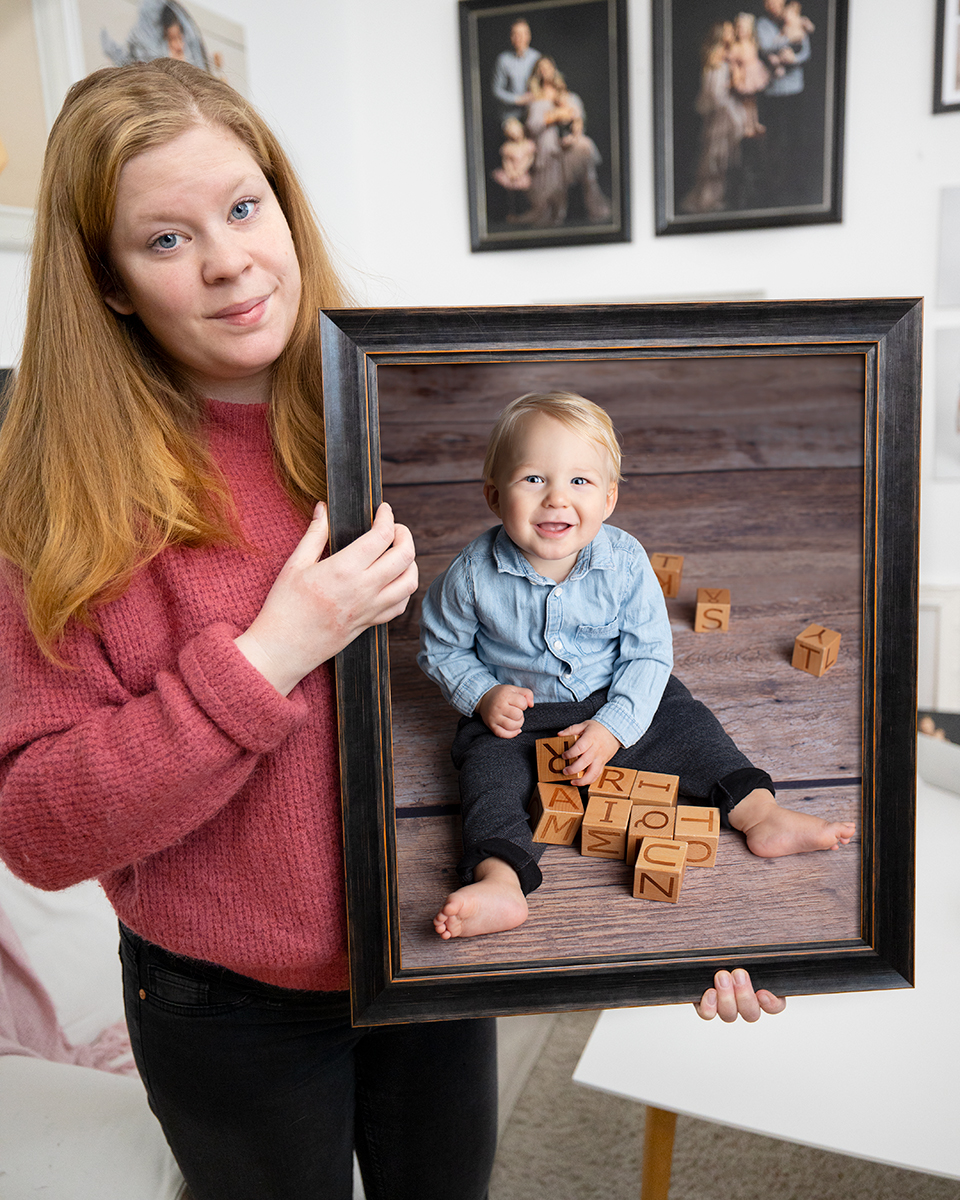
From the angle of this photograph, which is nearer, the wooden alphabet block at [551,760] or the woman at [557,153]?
the wooden alphabet block at [551,760]

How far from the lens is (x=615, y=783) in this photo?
79 centimetres

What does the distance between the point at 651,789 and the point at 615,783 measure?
3cm

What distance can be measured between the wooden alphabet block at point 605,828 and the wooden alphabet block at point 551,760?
0.04m

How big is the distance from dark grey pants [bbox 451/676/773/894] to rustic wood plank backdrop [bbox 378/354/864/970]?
16 mm

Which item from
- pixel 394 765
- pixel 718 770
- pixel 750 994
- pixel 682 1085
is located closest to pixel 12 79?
pixel 394 765

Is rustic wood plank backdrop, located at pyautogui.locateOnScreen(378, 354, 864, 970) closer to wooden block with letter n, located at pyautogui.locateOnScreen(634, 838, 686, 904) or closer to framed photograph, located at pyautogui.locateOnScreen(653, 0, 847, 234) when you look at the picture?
wooden block with letter n, located at pyautogui.locateOnScreen(634, 838, 686, 904)

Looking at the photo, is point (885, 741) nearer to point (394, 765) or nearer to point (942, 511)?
point (394, 765)

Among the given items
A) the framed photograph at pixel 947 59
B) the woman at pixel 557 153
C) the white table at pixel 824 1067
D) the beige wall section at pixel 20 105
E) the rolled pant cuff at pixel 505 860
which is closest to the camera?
the rolled pant cuff at pixel 505 860

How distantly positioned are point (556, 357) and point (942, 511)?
83.0 inches

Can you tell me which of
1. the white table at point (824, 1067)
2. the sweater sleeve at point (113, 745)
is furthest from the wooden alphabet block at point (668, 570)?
the white table at point (824, 1067)

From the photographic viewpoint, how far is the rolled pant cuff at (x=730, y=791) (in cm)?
80

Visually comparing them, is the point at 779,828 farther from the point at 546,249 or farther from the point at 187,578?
the point at 546,249

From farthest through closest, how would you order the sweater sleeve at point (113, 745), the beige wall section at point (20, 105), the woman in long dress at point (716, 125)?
the woman in long dress at point (716, 125) < the beige wall section at point (20, 105) < the sweater sleeve at point (113, 745)

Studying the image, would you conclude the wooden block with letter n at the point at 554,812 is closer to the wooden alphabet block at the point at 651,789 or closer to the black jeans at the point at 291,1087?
the wooden alphabet block at the point at 651,789
